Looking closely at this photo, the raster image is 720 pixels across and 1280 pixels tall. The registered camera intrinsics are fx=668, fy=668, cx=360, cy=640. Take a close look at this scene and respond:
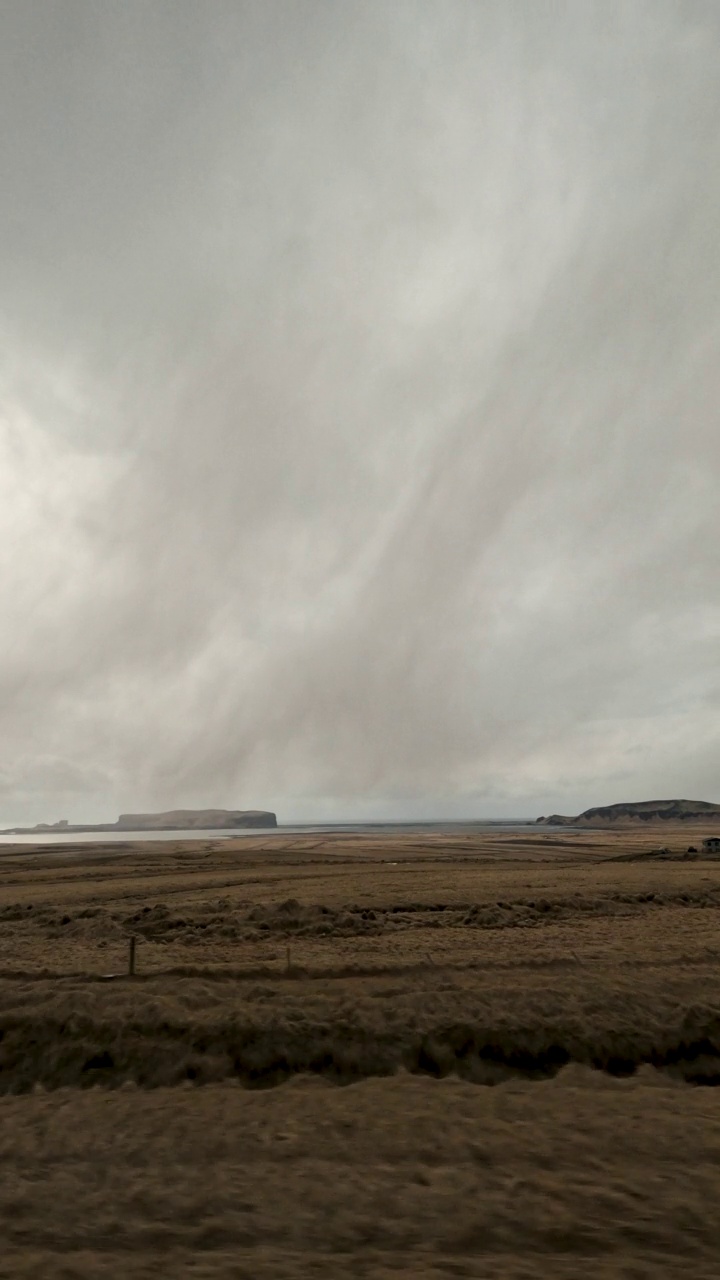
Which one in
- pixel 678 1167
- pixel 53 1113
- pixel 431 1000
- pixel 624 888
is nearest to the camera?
pixel 678 1167

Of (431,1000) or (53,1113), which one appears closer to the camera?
(53,1113)

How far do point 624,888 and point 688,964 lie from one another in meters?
24.6

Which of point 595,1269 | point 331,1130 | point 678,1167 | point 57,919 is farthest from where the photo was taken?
point 57,919

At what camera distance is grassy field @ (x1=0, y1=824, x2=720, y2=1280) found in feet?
39.1

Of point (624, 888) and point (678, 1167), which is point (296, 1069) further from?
point (624, 888)

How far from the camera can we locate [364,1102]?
17250mm

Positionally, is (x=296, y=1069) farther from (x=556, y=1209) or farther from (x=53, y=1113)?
(x=556, y=1209)

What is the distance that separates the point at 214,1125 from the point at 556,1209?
819 cm

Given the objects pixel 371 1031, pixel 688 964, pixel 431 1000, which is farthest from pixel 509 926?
pixel 371 1031

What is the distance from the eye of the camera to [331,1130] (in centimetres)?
1581

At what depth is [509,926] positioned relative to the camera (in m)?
36.8

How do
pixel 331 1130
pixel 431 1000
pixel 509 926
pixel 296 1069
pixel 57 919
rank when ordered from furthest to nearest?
pixel 57 919
pixel 509 926
pixel 431 1000
pixel 296 1069
pixel 331 1130

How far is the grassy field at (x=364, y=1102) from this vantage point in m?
11.9

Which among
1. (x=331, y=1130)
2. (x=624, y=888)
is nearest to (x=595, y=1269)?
(x=331, y=1130)
